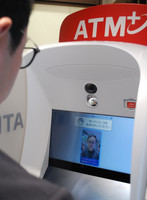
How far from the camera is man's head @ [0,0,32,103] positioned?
0.49m

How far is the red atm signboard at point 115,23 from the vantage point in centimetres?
121

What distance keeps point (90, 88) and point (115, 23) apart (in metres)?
0.35

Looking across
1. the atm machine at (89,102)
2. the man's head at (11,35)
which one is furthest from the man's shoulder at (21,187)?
the atm machine at (89,102)

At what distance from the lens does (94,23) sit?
1287 millimetres

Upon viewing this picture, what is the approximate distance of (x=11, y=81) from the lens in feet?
2.08

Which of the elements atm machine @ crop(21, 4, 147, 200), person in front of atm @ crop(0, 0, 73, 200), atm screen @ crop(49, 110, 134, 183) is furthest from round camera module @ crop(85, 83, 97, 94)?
person in front of atm @ crop(0, 0, 73, 200)

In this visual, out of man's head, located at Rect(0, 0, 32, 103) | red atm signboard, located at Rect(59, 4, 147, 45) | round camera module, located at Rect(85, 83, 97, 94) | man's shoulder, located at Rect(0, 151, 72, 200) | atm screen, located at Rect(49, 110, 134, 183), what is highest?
red atm signboard, located at Rect(59, 4, 147, 45)

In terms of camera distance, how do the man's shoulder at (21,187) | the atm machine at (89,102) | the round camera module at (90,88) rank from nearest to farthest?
the man's shoulder at (21,187)
the atm machine at (89,102)
the round camera module at (90,88)

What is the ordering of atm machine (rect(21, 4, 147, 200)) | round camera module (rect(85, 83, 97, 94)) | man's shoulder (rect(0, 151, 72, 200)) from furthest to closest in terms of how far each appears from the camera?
round camera module (rect(85, 83, 97, 94)) < atm machine (rect(21, 4, 147, 200)) < man's shoulder (rect(0, 151, 72, 200))

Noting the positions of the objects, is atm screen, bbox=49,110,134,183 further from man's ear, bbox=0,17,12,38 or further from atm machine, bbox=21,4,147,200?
man's ear, bbox=0,17,12,38

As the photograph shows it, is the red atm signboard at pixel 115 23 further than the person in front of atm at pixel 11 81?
Yes

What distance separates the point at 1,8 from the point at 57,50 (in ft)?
2.42

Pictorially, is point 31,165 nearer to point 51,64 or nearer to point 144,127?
point 51,64

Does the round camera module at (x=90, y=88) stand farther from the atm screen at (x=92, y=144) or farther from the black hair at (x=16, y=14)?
the black hair at (x=16, y=14)
